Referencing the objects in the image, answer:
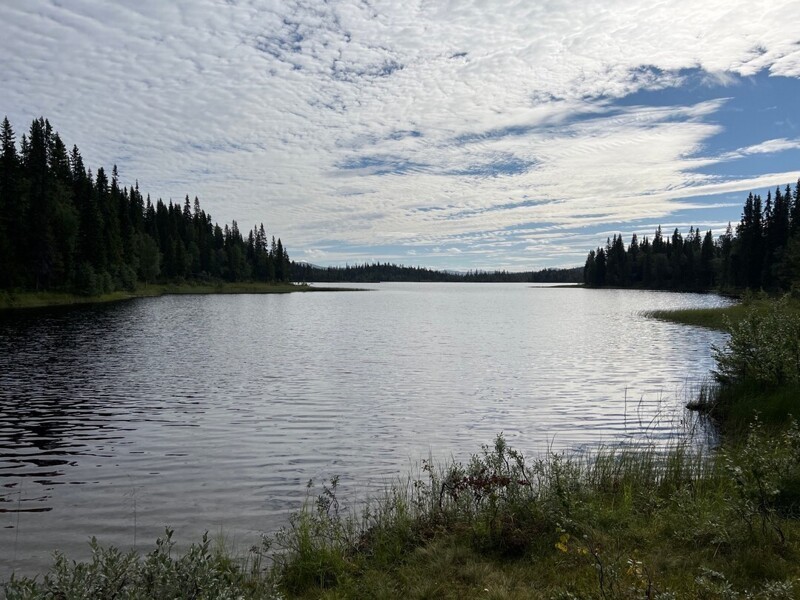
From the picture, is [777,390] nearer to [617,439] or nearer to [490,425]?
[617,439]

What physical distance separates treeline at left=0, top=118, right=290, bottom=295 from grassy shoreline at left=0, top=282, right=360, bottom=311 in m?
1.69

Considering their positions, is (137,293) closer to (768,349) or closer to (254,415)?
(254,415)

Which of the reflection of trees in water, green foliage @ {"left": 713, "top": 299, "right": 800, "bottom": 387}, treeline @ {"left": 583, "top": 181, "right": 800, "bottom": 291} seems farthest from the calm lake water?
treeline @ {"left": 583, "top": 181, "right": 800, "bottom": 291}

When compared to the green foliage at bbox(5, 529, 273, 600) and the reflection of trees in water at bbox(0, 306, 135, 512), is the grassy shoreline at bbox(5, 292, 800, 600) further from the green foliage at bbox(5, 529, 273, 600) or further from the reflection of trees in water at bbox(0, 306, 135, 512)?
the reflection of trees in water at bbox(0, 306, 135, 512)

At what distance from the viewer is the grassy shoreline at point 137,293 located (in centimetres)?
6931

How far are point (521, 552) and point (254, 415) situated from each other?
1475 cm

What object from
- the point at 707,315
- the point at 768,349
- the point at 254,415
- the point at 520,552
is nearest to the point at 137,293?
the point at 254,415

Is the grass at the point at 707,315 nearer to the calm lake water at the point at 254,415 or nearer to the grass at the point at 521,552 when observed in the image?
the calm lake water at the point at 254,415

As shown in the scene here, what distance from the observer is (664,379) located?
28.6 meters

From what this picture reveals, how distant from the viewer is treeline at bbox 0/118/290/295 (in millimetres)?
74188

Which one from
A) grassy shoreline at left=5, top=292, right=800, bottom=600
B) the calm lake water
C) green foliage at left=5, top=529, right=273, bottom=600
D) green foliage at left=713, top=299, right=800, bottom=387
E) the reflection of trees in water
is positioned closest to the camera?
green foliage at left=5, top=529, right=273, bottom=600

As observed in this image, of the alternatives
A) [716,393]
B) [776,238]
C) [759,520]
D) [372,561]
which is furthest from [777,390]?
[776,238]

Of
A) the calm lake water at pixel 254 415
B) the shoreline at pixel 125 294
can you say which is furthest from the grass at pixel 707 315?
the shoreline at pixel 125 294

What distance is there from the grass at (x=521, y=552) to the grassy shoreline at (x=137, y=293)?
3021 inches
